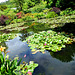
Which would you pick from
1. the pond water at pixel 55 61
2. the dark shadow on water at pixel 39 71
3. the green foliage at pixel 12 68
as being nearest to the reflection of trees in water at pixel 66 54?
the pond water at pixel 55 61

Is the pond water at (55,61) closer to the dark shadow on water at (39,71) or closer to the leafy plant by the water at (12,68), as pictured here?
the dark shadow on water at (39,71)

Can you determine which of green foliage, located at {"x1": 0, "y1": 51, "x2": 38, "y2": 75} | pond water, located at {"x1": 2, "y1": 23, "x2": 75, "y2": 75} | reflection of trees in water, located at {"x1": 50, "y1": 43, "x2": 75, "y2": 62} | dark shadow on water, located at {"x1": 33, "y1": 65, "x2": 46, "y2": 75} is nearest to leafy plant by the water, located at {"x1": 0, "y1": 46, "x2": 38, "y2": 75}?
green foliage, located at {"x1": 0, "y1": 51, "x2": 38, "y2": 75}

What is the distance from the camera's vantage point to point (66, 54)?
166 inches

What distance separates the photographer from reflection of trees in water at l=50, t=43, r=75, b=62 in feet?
12.8

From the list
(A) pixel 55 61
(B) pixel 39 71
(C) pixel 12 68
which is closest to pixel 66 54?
(A) pixel 55 61

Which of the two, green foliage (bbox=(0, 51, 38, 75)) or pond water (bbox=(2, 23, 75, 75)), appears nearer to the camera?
green foliage (bbox=(0, 51, 38, 75))

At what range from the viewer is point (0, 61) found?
10.3 feet

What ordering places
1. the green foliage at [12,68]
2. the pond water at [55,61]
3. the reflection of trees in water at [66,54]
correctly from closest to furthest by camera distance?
the green foliage at [12,68] → the pond water at [55,61] → the reflection of trees in water at [66,54]

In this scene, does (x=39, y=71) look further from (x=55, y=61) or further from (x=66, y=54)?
(x=66, y=54)

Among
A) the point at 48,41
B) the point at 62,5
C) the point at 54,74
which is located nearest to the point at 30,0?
the point at 62,5

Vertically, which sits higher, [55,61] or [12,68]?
[12,68]

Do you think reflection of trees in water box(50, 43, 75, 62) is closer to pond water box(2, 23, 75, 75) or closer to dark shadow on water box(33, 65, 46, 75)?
pond water box(2, 23, 75, 75)

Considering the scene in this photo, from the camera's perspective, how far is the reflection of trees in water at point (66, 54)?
390cm

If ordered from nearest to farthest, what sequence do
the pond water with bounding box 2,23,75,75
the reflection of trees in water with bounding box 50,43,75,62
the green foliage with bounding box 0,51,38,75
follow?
the green foliage with bounding box 0,51,38,75
the pond water with bounding box 2,23,75,75
the reflection of trees in water with bounding box 50,43,75,62
